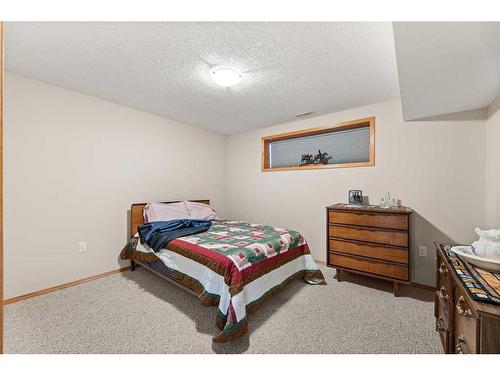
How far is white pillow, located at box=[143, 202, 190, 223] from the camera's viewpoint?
3.03 meters

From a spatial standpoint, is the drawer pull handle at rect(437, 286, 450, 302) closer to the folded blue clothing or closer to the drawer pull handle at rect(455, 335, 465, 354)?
the drawer pull handle at rect(455, 335, 465, 354)

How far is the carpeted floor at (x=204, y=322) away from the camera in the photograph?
157 cm

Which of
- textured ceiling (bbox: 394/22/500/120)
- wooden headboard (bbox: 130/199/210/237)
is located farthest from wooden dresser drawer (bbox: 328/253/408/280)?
wooden headboard (bbox: 130/199/210/237)

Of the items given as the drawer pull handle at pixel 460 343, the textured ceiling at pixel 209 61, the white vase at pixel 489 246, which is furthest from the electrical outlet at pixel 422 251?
the textured ceiling at pixel 209 61

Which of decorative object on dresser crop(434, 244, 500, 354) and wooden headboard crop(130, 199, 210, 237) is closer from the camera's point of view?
decorative object on dresser crop(434, 244, 500, 354)

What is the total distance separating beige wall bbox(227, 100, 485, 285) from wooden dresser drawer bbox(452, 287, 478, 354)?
1589mm

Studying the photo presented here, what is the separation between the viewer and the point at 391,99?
274cm

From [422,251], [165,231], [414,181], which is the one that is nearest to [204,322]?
[165,231]

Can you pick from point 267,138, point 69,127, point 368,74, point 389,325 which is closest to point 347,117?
point 368,74

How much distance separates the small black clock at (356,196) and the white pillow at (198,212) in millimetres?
2198

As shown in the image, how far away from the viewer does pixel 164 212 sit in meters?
3.13

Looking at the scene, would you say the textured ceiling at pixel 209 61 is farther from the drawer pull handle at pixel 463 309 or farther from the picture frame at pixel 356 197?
the drawer pull handle at pixel 463 309

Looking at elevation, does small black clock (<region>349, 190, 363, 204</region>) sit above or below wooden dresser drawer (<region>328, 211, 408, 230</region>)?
above
